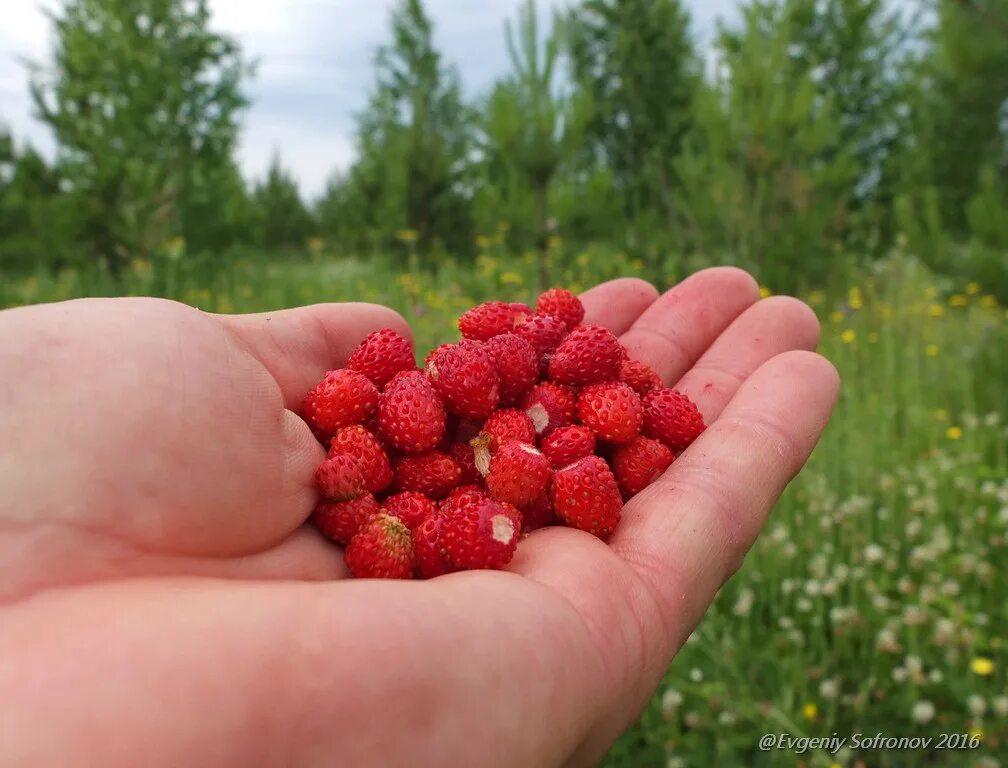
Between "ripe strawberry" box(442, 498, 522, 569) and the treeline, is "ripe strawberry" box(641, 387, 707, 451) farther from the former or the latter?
the treeline

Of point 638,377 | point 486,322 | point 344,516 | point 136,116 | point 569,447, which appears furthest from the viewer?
point 136,116

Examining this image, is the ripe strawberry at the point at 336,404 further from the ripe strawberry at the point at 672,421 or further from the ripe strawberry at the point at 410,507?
the ripe strawberry at the point at 672,421

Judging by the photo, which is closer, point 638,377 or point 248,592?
point 248,592

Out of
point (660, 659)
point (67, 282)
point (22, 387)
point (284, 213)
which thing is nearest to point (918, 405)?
point (660, 659)

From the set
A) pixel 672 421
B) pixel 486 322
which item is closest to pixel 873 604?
pixel 672 421

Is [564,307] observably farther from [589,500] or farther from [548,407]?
[589,500]

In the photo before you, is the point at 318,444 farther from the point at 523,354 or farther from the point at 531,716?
the point at 531,716
